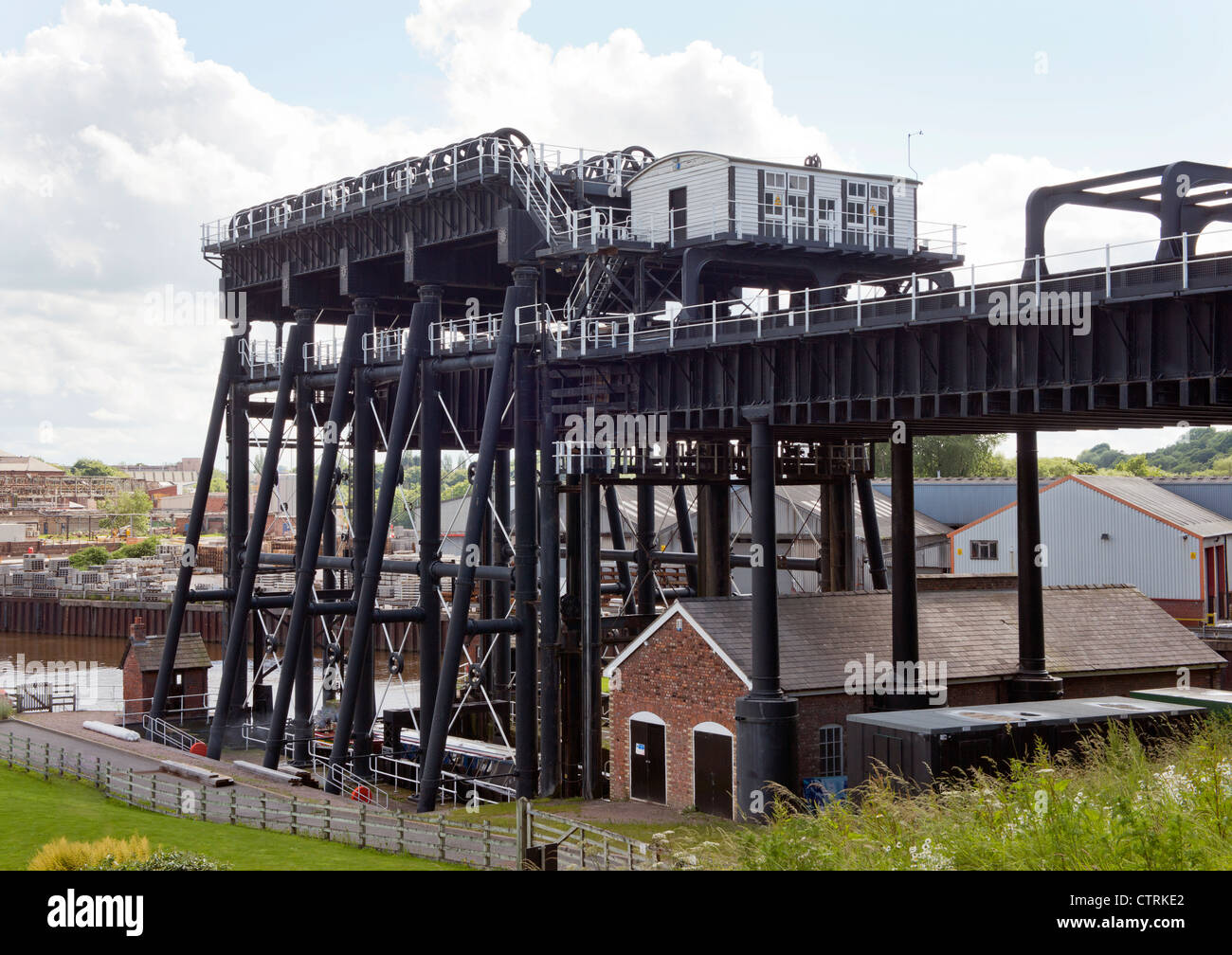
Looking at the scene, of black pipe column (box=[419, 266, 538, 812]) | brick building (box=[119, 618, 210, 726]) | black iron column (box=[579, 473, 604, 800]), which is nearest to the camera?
black pipe column (box=[419, 266, 538, 812])

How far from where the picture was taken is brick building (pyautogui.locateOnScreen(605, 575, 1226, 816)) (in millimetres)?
30406

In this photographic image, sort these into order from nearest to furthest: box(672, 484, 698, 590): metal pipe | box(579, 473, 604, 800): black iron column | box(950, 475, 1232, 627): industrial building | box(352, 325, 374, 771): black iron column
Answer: box(579, 473, 604, 800): black iron column < box(352, 325, 374, 771): black iron column < box(672, 484, 698, 590): metal pipe < box(950, 475, 1232, 627): industrial building

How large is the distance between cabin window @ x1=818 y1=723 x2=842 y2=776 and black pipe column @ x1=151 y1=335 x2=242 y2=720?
85.8ft

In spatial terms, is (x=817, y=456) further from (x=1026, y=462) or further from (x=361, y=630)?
(x=361, y=630)

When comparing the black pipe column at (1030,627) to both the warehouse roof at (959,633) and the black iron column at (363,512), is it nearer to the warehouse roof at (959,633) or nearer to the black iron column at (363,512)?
the warehouse roof at (959,633)

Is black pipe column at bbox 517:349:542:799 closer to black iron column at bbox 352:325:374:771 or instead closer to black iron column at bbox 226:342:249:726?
black iron column at bbox 352:325:374:771

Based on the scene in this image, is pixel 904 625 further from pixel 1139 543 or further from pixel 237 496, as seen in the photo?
pixel 1139 543

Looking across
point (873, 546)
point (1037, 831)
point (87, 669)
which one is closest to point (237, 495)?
point (873, 546)

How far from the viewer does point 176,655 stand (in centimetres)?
4962

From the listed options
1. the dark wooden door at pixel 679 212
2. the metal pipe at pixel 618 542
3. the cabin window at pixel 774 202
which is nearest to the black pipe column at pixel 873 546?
the metal pipe at pixel 618 542

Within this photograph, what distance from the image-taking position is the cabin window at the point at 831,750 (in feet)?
100

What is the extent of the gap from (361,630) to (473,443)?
335 inches

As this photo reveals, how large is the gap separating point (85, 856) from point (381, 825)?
296 inches

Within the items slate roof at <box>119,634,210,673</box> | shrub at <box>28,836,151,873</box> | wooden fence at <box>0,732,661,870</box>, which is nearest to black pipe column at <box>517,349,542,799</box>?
wooden fence at <box>0,732,661,870</box>
